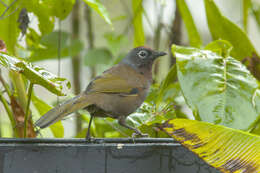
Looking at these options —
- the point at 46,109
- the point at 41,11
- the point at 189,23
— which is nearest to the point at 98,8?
the point at 41,11

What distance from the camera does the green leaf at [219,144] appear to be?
1018mm

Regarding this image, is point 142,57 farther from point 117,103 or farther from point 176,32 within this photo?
point 176,32

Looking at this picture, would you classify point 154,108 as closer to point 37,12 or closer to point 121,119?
point 121,119

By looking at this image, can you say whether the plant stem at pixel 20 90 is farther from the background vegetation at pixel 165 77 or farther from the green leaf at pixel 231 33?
the green leaf at pixel 231 33

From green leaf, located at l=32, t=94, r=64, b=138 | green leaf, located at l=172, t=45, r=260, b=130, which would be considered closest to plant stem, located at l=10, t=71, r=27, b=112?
green leaf, located at l=32, t=94, r=64, b=138

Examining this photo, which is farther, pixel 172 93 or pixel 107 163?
pixel 172 93

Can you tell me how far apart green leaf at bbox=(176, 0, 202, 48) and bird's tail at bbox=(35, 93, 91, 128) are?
90 cm

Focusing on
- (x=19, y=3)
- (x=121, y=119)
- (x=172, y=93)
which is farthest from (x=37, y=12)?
(x=172, y=93)

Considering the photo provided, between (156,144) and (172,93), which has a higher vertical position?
(172,93)

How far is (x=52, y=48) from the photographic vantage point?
2.42m

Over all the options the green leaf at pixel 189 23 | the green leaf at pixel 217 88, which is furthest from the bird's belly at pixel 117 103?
the green leaf at pixel 189 23

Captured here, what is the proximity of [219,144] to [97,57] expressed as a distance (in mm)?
1648

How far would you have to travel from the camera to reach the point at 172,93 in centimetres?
210

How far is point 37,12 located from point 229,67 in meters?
0.91
